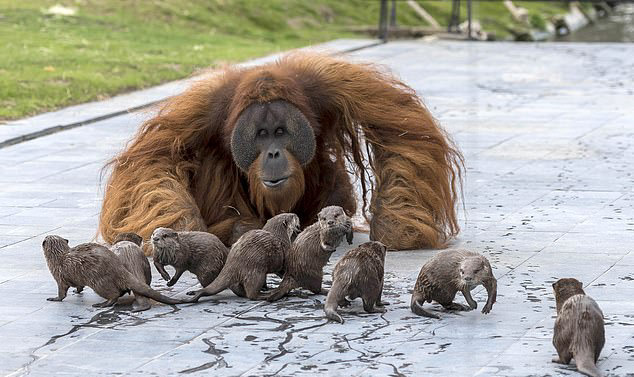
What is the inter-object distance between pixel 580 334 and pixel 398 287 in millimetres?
1242

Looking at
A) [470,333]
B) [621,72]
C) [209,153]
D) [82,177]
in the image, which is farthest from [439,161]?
[621,72]

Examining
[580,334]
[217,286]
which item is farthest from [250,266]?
[580,334]

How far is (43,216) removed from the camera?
6.81 meters

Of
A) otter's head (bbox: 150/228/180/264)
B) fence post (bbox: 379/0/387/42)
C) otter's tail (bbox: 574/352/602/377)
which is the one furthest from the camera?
fence post (bbox: 379/0/387/42)

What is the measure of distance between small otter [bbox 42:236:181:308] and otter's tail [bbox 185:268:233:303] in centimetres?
8

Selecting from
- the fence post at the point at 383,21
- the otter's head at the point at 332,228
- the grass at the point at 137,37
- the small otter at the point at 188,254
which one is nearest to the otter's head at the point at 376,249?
the otter's head at the point at 332,228

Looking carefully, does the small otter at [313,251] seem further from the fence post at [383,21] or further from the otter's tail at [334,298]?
the fence post at [383,21]

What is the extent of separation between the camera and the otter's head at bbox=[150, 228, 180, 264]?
200 inches

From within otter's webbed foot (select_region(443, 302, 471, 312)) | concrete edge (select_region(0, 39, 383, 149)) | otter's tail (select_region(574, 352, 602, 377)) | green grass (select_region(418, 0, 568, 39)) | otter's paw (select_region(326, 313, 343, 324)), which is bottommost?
green grass (select_region(418, 0, 568, 39))

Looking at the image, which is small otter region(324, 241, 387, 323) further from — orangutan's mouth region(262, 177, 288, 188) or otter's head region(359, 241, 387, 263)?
orangutan's mouth region(262, 177, 288, 188)

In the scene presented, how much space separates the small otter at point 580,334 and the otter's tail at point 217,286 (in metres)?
1.39

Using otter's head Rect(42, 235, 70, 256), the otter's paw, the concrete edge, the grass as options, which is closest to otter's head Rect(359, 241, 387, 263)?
the otter's paw

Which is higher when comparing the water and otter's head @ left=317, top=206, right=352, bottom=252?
otter's head @ left=317, top=206, right=352, bottom=252

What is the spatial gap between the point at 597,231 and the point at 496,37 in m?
16.1
